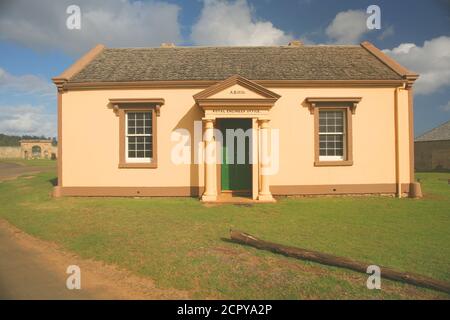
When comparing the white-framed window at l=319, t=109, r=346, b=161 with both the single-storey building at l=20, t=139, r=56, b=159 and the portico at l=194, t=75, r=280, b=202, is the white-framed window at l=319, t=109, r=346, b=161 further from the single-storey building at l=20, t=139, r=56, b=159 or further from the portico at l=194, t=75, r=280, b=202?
the single-storey building at l=20, t=139, r=56, b=159

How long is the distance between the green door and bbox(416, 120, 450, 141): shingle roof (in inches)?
1188

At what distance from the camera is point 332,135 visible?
476 inches

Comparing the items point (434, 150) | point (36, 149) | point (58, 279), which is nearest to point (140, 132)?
point (58, 279)

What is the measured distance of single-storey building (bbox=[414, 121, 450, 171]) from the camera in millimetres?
30906

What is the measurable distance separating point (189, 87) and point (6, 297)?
30.8ft

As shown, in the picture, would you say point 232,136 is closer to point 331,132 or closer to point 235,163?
point 235,163

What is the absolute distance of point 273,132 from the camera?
11758mm

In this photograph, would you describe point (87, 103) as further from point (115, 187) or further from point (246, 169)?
point (246, 169)

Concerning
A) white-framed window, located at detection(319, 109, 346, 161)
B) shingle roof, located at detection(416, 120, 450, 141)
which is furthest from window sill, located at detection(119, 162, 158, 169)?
shingle roof, located at detection(416, 120, 450, 141)

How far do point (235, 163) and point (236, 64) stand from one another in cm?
446

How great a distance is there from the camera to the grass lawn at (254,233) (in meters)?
4.05

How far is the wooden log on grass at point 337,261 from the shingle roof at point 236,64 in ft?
26.2
